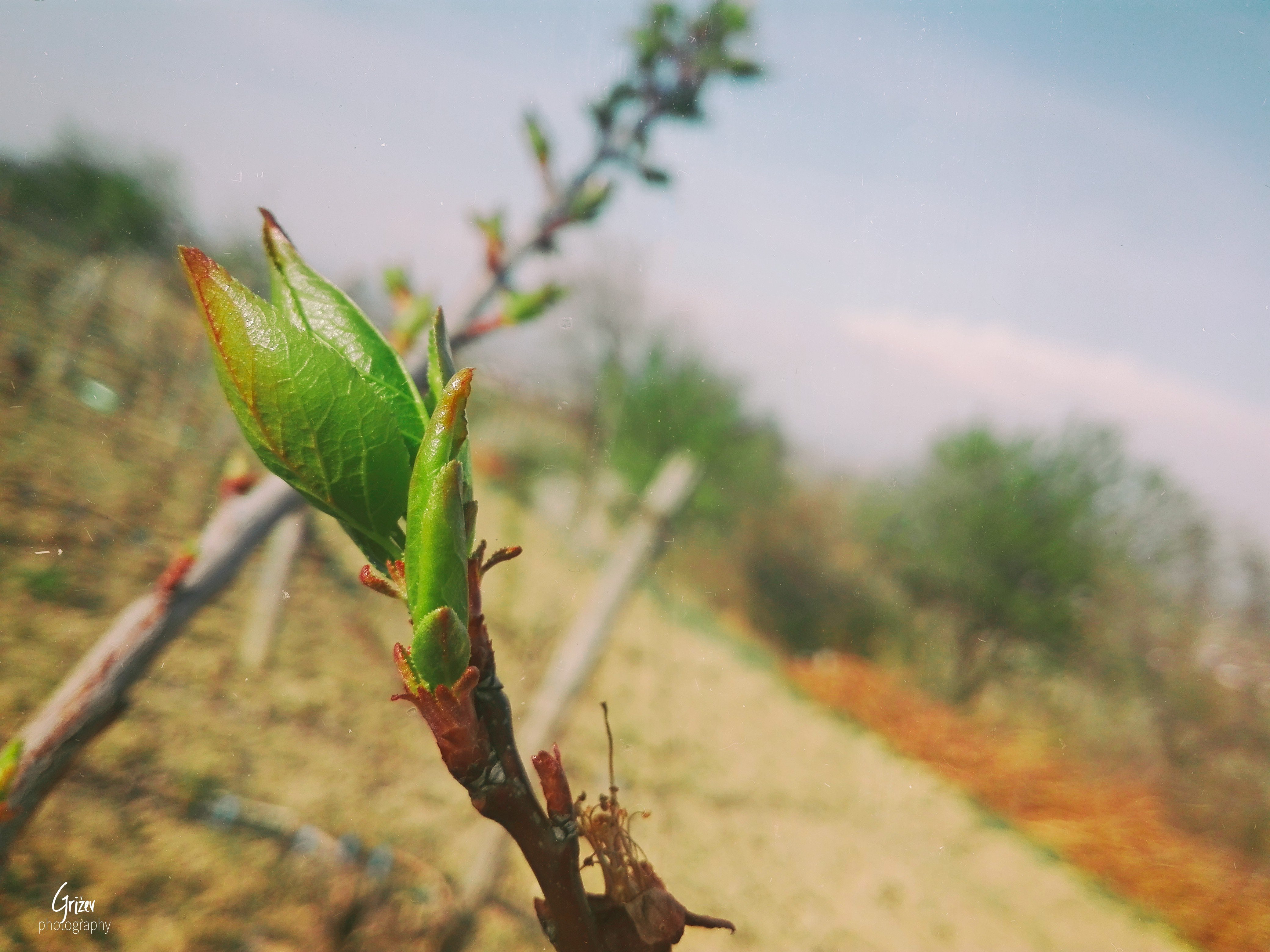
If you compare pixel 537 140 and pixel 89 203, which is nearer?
pixel 537 140

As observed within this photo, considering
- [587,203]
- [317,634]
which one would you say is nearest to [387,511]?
[587,203]

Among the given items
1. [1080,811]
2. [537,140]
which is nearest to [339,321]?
[537,140]

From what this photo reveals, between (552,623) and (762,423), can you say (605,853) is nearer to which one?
(552,623)

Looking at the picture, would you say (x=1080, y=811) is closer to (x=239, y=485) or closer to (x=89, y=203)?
(x=239, y=485)

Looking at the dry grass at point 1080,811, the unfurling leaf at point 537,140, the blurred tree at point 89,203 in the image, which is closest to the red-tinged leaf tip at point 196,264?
the unfurling leaf at point 537,140

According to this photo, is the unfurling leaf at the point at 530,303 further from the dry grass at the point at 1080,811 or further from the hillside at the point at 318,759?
the dry grass at the point at 1080,811

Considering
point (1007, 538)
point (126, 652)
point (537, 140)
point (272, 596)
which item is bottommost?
point (272, 596)

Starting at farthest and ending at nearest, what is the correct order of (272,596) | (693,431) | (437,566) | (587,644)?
(693,431)
(272,596)
(587,644)
(437,566)

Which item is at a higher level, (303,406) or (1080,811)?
(1080,811)
